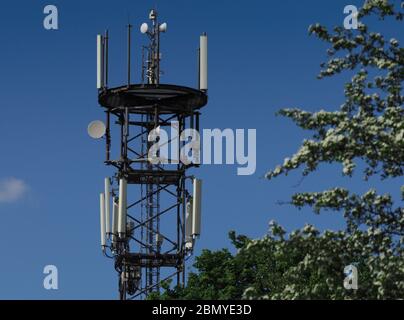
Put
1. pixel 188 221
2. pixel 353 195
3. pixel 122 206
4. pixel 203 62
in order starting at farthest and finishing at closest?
1. pixel 188 221
2. pixel 122 206
3. pixel 203 62
4. pixel 353 195

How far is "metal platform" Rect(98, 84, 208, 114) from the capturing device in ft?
222

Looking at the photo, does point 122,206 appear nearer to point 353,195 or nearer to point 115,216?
point 115,216

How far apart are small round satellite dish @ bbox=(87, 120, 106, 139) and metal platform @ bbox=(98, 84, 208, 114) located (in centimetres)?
122

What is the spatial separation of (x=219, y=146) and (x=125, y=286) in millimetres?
19099

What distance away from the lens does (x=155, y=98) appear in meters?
68.6

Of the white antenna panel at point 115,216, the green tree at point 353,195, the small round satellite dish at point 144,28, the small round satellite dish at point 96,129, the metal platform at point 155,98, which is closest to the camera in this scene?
the green tree at point 353,195

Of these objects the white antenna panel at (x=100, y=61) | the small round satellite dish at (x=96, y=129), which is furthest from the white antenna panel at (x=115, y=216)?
the white antenna panel at (x=100, y=61)

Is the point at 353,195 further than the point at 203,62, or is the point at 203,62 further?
the point at 203,62

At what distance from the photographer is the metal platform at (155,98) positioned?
222 ft

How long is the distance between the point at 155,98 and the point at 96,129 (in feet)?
11.9

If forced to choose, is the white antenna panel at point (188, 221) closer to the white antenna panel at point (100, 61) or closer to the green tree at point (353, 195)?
the white antenna panel at point (100, 61)

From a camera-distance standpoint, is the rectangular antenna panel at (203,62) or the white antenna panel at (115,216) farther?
the white antenna panel at (115,216)

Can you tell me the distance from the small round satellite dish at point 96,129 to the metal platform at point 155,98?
4.01 ft

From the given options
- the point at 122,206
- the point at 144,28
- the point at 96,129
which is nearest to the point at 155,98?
the point at 96,129
